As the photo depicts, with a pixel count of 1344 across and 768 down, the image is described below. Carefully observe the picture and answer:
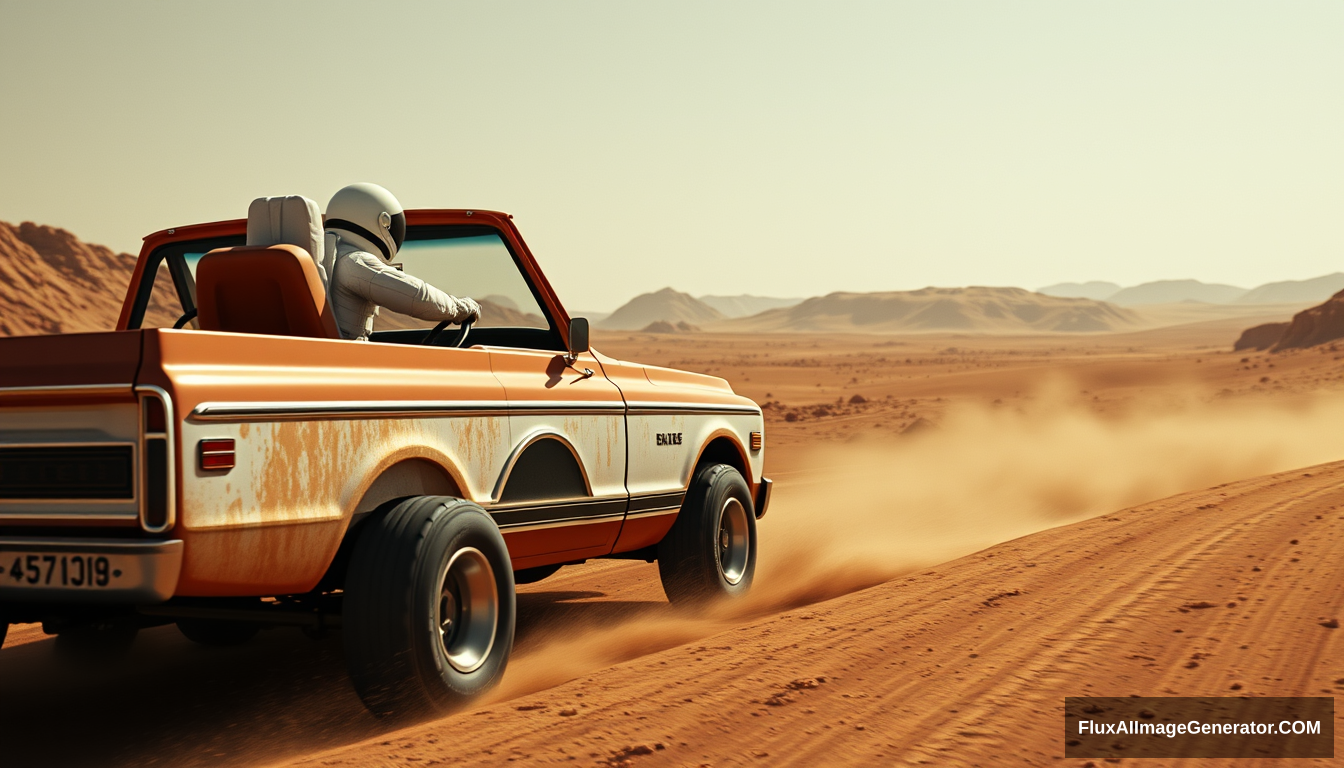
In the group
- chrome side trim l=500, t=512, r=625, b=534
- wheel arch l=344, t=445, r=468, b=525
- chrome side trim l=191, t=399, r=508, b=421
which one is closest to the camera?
chrome side trim l=191, t=399, r=508, b=421

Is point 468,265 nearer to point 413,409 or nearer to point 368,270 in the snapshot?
point 368,270

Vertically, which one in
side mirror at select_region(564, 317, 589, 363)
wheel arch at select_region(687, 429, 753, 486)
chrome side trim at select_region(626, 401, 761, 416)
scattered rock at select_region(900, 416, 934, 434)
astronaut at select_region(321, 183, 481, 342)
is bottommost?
scattered rock at select_region(900, 416, 934, 434)

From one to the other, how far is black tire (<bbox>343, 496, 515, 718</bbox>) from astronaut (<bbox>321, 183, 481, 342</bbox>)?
1054mm

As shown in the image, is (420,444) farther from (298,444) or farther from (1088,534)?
(1088,534)

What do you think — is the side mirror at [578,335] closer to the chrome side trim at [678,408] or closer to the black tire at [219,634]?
the chrome side trim at [678,408]

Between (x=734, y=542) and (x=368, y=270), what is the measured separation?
117 inches

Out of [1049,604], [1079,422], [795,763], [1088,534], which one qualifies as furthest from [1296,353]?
[795,763]

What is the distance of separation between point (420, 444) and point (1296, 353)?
4280 cm

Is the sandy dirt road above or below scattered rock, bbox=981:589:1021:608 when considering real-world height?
above

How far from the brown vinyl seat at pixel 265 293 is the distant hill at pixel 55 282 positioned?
6308 cm

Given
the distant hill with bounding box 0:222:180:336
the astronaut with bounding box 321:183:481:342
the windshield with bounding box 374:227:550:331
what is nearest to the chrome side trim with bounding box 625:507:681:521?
the windshield with bounding box 374:227:550:331

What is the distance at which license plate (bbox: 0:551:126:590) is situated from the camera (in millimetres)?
3572

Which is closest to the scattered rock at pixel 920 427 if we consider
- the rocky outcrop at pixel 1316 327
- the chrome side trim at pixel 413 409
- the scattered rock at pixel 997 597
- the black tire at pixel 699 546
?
the black tire at pixel 699 546

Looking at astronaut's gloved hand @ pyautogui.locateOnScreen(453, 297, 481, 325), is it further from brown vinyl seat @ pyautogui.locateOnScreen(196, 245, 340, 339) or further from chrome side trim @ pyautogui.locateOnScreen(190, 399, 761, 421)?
brown vinyl seat @ pyautogui.locateOnScreen(196, 245, 340, 339)
